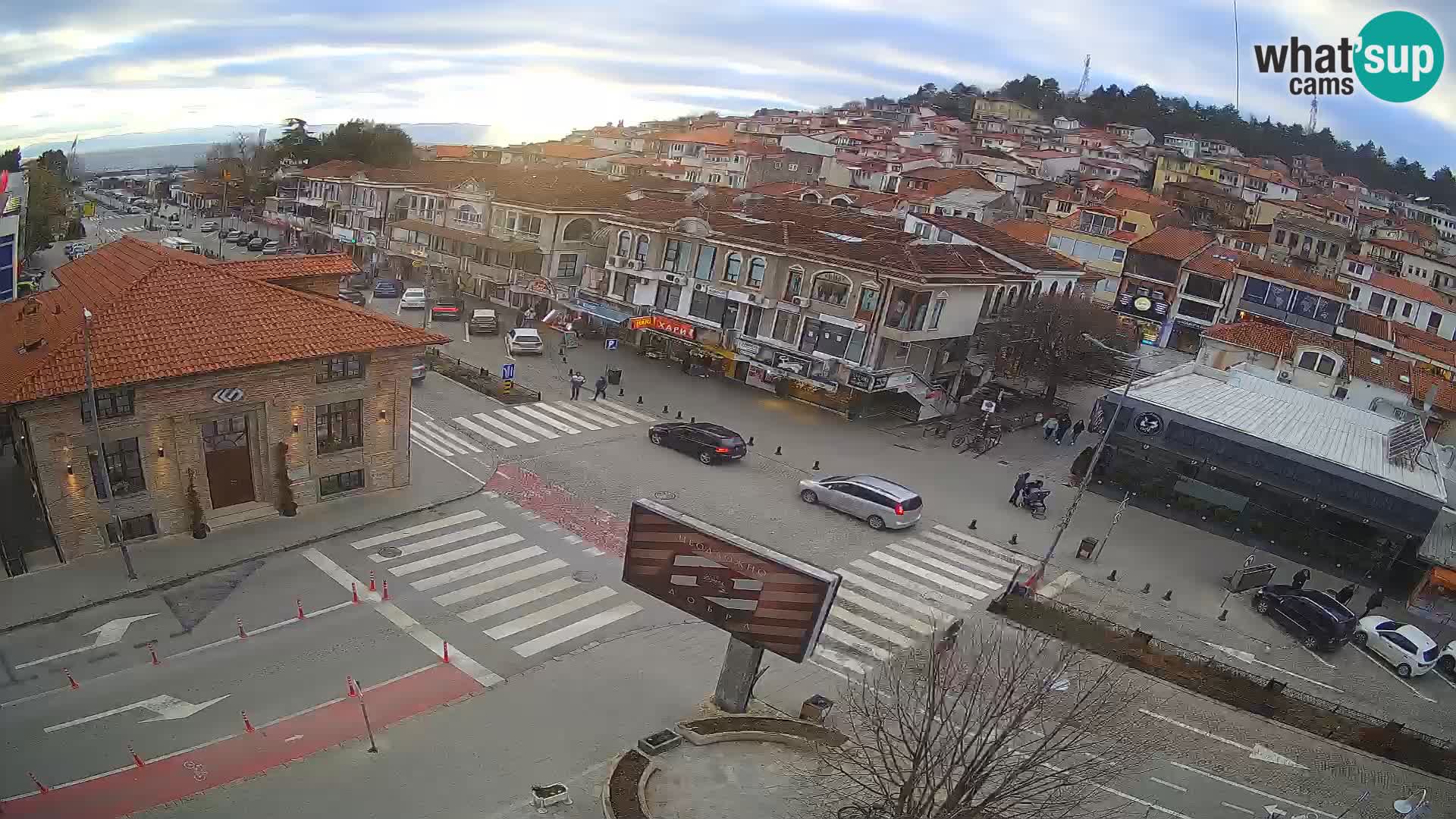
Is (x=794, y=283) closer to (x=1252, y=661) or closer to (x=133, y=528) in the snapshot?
(x=1252, y=661)

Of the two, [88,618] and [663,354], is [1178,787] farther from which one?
[663,354]

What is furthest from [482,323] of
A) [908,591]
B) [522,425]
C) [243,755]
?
[243,755]

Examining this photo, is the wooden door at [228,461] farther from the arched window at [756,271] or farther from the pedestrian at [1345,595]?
the pedestrian at [1345,595]

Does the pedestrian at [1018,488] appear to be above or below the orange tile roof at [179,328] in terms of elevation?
below

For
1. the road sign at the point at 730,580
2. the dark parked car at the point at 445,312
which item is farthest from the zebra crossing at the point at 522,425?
the dark parked car at the point at 445,312

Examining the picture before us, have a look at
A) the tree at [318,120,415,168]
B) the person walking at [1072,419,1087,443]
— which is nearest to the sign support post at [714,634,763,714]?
the person walking at [1072,419,1087,443]

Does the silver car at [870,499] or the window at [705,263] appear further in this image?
the window at [705,263]

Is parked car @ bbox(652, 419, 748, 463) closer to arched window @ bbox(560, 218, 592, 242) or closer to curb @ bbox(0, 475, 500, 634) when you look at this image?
curb @ bbox(0, 475, 500, 634)
